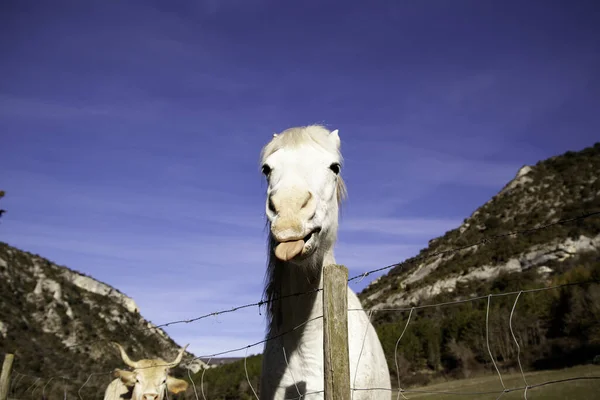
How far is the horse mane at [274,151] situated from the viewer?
10.2 ft

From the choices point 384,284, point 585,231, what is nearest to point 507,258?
point 585,231

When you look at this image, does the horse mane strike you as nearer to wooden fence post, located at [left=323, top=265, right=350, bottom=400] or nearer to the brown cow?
wooden fence post, located at [left=323, top=265, right=350, bottom=400]

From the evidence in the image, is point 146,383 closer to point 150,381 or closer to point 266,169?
point 150,381

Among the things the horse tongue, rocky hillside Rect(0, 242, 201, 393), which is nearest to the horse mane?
the horse tongue

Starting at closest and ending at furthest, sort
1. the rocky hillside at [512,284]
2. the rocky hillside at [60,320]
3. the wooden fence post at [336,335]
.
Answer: the wooden fence post at [336,335], the rocky hillside at [512,284], the rocky hillside at [60,320]

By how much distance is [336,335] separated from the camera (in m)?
2.23

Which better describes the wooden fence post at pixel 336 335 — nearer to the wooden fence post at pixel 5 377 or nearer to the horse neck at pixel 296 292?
the horse neck at pixel 296 292

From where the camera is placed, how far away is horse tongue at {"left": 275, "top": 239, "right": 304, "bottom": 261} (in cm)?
222

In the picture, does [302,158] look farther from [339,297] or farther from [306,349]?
[306,349]

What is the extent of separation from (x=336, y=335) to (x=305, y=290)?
0.88m

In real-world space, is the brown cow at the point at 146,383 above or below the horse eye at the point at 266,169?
below

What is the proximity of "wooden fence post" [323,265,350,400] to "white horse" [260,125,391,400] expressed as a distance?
0.27m

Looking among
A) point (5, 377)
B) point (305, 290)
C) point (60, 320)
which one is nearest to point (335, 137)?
point (305, 290)

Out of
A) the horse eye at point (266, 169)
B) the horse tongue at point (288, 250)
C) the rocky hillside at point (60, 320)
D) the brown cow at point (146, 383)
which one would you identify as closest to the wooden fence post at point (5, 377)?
the brown cow at point (146, 383)
